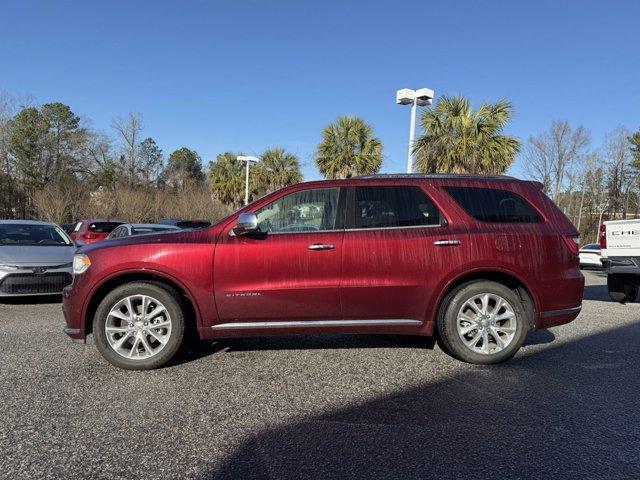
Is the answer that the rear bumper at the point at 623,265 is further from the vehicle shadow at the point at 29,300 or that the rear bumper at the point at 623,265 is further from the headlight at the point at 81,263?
the vehicle shadow at the point at 29,300

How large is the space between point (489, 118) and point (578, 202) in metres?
29.4

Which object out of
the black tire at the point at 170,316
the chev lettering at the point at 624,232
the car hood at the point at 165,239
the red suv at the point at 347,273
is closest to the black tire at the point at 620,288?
the chev lettering at the point at 624,232

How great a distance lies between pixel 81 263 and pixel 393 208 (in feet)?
10.2

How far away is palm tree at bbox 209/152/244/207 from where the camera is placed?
1492 inches

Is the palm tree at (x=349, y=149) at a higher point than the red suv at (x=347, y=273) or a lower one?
higher

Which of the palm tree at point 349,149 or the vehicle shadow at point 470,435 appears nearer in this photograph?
the vehicle shadow at point 470,435

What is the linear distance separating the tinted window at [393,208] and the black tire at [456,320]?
751mm

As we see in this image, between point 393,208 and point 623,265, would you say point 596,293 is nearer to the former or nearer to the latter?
point 623,265

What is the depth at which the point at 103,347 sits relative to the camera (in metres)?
4.71

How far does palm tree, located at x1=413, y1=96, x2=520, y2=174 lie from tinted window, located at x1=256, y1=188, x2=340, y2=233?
14.7m

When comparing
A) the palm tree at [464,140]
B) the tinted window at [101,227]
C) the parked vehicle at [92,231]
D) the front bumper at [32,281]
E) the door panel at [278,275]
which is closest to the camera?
the door panel at [278,275]

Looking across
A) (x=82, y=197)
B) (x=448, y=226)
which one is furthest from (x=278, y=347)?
(x=82, y=197)

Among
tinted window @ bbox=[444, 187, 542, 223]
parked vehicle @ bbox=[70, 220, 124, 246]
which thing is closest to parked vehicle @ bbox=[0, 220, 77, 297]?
parked vehicle @ bbox=[70, 220, 124, 246]

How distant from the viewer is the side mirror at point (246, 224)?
4.56m
